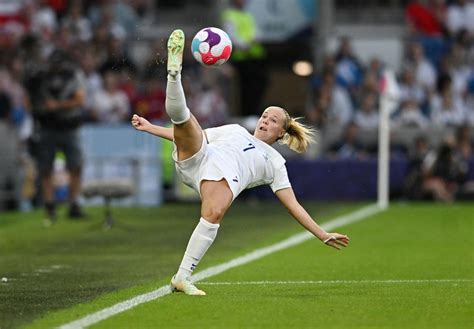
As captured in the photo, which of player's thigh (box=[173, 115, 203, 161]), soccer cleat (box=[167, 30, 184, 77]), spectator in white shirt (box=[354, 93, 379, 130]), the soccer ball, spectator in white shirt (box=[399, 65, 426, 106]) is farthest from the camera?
spectator in white shirt (box=[399, 65, 426, 106])

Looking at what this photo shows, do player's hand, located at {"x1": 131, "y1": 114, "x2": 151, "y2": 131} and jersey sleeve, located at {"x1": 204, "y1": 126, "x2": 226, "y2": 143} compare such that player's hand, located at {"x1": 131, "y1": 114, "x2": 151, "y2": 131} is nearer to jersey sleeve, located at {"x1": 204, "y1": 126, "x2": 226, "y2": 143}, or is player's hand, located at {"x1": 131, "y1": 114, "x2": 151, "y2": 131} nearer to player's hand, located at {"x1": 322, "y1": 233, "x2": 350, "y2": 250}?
jersey sleeve, located at {"x1": 204, "y1": 126, "x2": 226, "y2": 143}

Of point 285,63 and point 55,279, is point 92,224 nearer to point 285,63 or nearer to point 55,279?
point 55,279

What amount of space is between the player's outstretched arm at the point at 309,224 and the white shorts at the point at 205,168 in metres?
0.44

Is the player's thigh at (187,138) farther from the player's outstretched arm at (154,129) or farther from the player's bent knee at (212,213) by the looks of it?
the player's bent knee at (212,213)

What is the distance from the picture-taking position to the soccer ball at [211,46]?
432 inches

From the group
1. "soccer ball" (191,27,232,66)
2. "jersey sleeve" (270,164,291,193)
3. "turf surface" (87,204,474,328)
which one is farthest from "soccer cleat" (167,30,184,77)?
"turf surface" (87,204,474,328)

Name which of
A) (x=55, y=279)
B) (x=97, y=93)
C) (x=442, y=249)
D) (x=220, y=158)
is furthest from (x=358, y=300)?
(x=97, y=93)

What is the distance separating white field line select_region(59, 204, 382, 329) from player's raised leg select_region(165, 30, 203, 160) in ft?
3.65

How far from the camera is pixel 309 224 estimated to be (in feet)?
35.2

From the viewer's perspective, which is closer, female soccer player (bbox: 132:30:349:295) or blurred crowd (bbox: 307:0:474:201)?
female soccer player (bbox: 132:30:349:295)

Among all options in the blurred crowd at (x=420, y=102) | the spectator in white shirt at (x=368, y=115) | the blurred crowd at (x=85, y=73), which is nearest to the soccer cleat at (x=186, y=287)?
the blurred crowd at (x=85, y=73)

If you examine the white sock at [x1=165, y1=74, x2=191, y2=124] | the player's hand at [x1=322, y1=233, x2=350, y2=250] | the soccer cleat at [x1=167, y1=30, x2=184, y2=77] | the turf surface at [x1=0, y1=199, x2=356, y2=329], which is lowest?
the turf surface at [x1=0, y1=199, x2=356, y2=329]

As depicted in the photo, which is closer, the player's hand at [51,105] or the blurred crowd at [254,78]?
the player's hand at [51,105]

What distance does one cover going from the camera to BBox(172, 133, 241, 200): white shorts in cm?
1059
